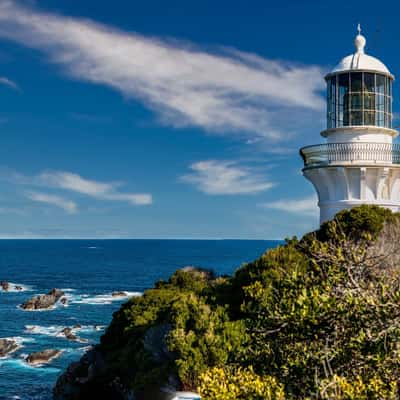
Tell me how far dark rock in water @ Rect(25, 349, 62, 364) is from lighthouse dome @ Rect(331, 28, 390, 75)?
28.7m

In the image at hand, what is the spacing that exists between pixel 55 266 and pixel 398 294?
11598 centimetres

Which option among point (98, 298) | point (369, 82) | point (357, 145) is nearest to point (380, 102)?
point (369, 82)

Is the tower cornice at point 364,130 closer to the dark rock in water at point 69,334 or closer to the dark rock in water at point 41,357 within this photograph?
the dark rock in water at point 41,357

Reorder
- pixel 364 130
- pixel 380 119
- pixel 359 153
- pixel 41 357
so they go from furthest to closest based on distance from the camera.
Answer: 1. pixel 41 357
2. pixel 380 119
3. pixel 364 130
4. pixel 359 153

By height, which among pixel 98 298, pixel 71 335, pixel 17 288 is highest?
pixel 17 288

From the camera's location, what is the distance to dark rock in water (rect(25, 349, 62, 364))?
3684cm

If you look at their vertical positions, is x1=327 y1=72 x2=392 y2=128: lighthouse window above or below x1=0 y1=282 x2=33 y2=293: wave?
above

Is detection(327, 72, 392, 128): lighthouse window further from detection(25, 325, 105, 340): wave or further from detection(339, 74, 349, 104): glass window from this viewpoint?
detection(25, 325, 105, 340): wave

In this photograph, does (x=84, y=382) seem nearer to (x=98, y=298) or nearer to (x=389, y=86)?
(x=389, y=86)

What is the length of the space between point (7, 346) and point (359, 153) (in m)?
33.0

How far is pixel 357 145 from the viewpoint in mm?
17219

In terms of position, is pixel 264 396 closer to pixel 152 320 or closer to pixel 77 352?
pixel 152 320

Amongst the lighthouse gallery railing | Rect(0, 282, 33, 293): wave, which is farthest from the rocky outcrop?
the lighthouse gallery railing

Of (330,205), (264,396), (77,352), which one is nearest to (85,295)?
(77,352)
